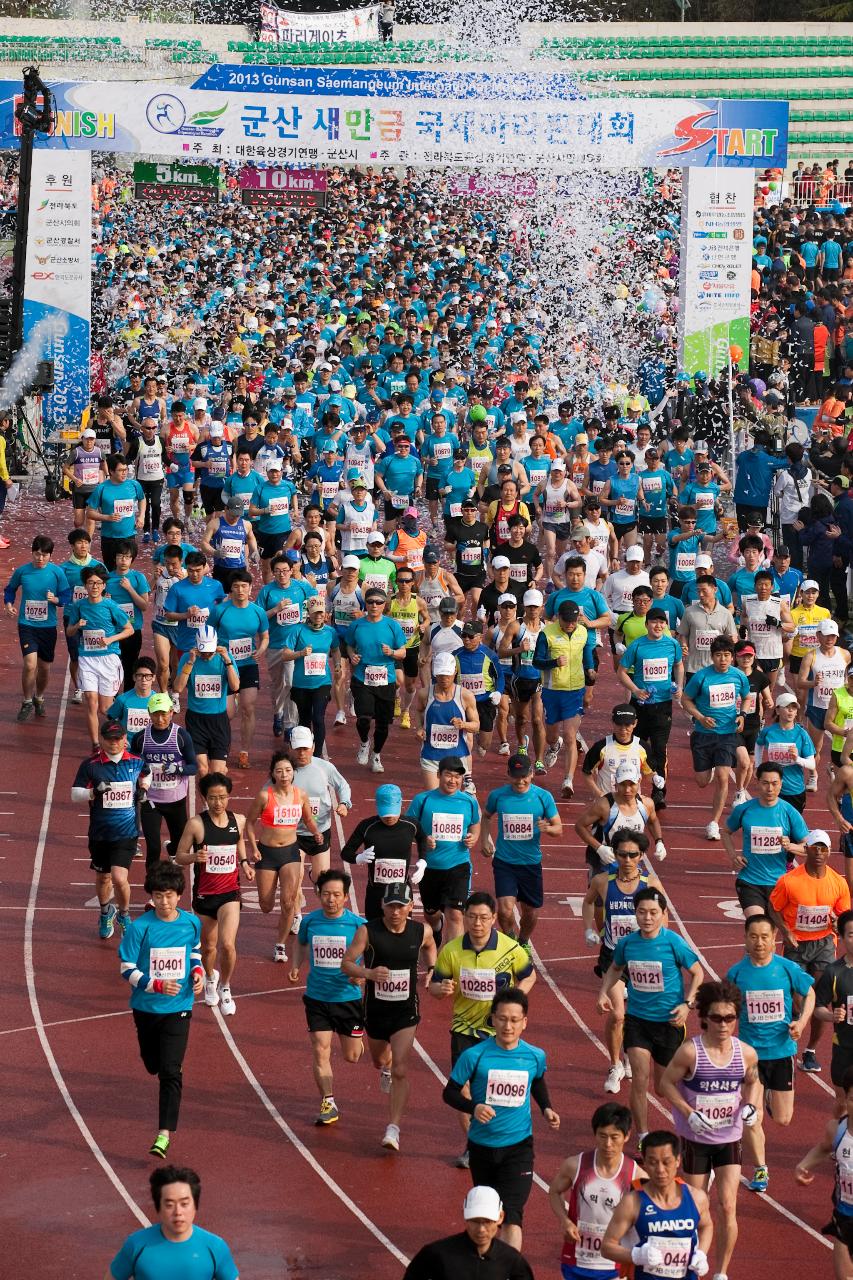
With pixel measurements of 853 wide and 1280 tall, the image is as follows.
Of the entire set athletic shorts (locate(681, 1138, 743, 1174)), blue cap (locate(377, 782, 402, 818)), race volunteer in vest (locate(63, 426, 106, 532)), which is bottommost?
athletic shorts (locate(681, 1138, 743, 1174))

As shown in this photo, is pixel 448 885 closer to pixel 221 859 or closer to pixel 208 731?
pixel 221 859

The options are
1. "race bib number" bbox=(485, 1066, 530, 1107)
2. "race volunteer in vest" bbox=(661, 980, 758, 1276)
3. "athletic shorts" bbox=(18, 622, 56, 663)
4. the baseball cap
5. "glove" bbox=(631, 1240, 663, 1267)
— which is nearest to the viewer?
"glove" bbox=(631, 1240, 663, 1267)

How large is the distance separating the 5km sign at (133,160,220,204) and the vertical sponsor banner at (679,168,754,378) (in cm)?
1650

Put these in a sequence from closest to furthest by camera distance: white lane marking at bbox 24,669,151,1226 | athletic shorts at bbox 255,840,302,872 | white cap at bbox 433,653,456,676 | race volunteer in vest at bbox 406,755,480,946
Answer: white lane marking at bbox 24,669,151,1226 → race volunteer in vest at bbox 406,755,480,946 → athletic shorts at bbox 255,840,302,872 → white cap at bbox 433,653,456,676

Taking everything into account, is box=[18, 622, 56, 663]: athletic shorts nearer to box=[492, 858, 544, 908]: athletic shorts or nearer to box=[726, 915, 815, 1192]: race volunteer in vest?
box=[492, 858, 544, 908]: athletic shorts

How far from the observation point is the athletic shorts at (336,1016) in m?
11.3

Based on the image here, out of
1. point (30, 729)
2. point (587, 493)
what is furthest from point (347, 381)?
point (30, 729)

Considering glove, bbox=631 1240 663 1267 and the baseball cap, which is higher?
the baseball cap

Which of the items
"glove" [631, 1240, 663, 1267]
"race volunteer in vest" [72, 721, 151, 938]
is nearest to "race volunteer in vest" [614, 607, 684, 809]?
"race volunteer in vest" [72, 721, 151, 938]

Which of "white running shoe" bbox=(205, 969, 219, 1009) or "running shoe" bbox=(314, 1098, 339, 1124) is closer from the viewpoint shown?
"running shoe" bbox=(314, 1098, 339, 1124)

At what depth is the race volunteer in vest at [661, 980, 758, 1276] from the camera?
966 centimetres

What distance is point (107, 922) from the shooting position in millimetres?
14125

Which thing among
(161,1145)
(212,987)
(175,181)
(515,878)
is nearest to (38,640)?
(212,987)

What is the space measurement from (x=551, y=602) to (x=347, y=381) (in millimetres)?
10482
